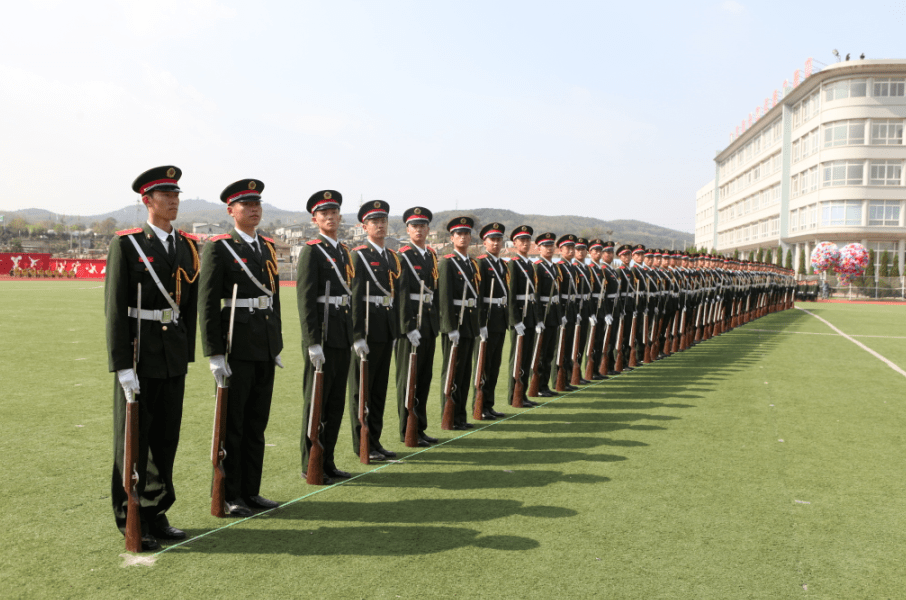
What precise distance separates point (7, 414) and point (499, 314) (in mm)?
5100

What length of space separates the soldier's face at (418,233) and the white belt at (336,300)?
1490 mm

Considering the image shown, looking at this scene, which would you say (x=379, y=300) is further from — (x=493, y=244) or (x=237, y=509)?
(x=493, y=244)

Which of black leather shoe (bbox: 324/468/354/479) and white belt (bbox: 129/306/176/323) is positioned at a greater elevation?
white belt (bbox: 129/306/176/323)

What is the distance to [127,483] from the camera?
364cm

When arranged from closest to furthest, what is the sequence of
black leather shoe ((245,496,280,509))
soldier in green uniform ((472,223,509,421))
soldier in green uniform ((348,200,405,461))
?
black leather shoe ((245,496,280,509)) → soldier in green uniform ((348,200,405,461)) → soldier in green uniform ((472,223,509,421))

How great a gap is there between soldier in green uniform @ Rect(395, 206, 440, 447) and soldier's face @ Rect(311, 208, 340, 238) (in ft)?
3.97

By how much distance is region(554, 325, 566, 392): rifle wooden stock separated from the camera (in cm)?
905

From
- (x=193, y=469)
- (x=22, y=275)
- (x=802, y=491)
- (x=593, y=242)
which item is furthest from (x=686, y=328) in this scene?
(x=22, y=275)

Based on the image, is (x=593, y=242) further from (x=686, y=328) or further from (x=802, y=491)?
(x=802, y=491)

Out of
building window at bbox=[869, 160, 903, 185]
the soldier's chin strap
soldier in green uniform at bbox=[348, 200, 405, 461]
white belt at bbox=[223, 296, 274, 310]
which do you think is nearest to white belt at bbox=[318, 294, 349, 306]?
soldier in green uniform at bbox=[348, 200, 405, 461]

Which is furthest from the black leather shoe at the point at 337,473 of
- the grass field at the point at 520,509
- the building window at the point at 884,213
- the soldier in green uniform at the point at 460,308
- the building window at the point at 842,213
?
the building window at the point at 884,213

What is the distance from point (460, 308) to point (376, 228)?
154 centimetres

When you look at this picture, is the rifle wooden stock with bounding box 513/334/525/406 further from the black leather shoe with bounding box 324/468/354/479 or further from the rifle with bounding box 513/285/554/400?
the black leather shoe with bounding box 324/468/354/479

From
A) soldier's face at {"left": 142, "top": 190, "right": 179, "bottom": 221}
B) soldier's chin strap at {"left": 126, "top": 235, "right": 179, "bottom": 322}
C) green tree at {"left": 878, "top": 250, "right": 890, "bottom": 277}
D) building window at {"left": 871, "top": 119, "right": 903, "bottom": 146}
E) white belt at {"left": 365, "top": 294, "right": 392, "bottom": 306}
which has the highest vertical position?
building window at {"left": 871, "top": 119, "right": 903, "bottom": 146}
